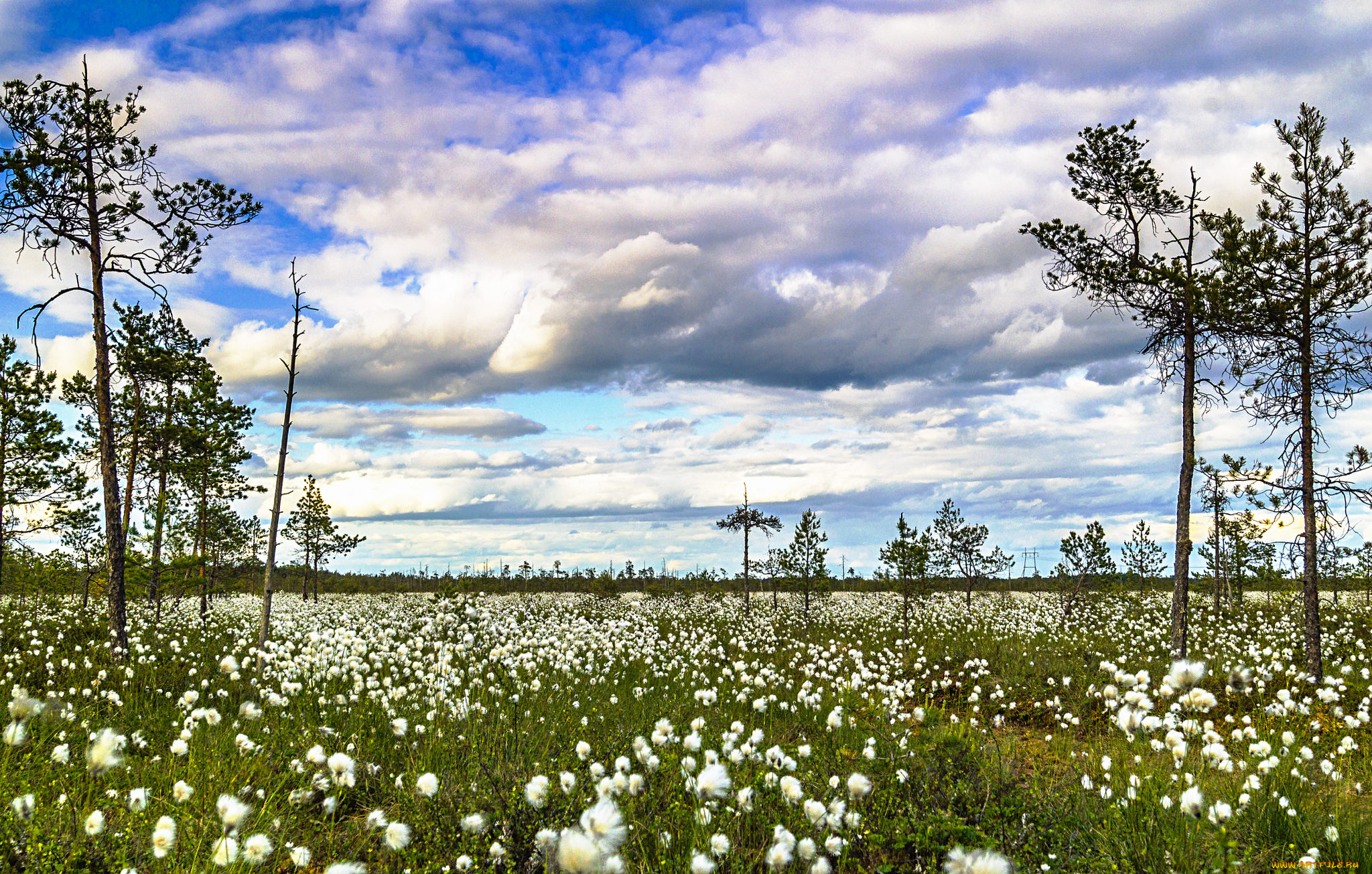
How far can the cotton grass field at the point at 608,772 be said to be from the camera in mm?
4016

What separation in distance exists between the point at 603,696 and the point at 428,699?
286 centimetres

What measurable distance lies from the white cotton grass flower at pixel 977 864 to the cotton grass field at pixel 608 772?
14 millimetres

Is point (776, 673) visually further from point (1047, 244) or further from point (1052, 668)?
point (1047, 244)

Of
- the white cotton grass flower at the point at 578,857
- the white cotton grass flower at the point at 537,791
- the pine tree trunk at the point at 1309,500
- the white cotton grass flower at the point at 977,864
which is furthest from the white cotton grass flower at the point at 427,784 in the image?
the pine tree trunk at the point at 1309,500

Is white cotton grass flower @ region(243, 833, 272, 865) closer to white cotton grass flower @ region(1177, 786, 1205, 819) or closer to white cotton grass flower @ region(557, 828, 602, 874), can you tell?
white cotton grass flower @ region(557, 828, 602, 874)

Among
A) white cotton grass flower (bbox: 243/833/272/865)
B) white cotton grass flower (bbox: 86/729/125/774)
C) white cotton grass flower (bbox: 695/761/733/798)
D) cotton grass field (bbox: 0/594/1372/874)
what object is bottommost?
cotton grass field (bbox: 0/594/1372/874)

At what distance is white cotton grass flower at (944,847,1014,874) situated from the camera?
10.2 ft

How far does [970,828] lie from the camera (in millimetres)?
4570

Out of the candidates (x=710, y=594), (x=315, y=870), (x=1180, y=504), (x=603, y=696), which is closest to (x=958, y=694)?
(x=1180, y=504)

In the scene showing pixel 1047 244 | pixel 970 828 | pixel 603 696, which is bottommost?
pixel 603 696

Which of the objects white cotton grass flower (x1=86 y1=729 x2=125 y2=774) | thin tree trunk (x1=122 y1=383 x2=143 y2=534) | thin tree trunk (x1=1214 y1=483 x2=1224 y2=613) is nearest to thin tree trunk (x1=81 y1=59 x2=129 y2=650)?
thin tree trunk (x1=122 y1=383 x2=143 y2=534)

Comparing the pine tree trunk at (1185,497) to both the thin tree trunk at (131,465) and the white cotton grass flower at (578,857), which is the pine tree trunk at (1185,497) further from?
the thin tree trunk at (131,465)

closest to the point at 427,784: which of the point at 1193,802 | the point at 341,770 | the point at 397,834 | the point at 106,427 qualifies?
the point at 397,834

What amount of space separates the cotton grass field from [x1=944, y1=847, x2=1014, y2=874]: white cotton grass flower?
14 millimetres
